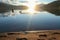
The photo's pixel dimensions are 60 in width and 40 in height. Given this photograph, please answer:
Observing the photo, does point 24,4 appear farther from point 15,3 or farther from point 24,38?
point 24,38

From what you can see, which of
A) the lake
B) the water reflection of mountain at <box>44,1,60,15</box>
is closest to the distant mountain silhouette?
the lake

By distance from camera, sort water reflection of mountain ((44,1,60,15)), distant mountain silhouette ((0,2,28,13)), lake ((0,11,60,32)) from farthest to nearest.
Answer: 1. water reflection of mountain ((44,1,60,15))
2. distant mountain silhouette ((0,2,28,13))
3. lake ((0,11,60,32))

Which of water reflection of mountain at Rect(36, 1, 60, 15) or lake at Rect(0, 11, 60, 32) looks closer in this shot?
lake at Rect(0, 11, 60, 32)

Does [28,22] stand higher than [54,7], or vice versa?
[54,7]

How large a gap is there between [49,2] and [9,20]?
74.4 inches

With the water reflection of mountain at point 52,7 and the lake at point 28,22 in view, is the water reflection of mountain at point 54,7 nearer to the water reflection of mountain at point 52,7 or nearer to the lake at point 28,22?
the water reflection of mountain at point 52,7

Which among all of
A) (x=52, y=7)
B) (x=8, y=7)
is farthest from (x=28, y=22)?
(x=52, y=7)

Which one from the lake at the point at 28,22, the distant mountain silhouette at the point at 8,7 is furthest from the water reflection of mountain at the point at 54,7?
the distant mountain silhouette at the point at 8,7

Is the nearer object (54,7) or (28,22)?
(28,22)

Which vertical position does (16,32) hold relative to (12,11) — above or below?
below

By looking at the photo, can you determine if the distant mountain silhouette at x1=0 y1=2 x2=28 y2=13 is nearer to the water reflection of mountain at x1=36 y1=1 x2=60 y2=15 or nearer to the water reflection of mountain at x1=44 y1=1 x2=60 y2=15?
the water reflection of mountain at x1=36 y1=1 x2=60 y2=15

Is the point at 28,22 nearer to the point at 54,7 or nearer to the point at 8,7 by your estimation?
the point at 8,7

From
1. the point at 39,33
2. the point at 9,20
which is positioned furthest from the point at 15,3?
the point at 39,33

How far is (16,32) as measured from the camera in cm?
432
